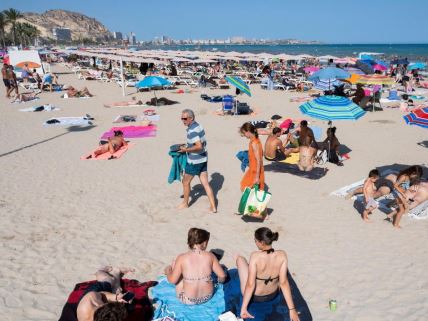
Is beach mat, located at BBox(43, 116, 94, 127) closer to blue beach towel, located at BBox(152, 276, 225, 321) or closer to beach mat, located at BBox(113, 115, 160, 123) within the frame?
beach mat, located at BBox(113, 115, 160, 123)

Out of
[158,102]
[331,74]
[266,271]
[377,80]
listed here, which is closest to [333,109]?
[266,271]

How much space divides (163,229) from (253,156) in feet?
5.82

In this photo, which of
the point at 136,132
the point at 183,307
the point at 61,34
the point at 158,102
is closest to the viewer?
the point at 183,307

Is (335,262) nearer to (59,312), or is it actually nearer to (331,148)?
(59,312)

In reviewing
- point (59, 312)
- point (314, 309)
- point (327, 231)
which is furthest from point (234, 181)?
point (59, 312)

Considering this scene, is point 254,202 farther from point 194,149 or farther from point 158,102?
point 158,102

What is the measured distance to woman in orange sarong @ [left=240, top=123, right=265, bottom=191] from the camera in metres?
5.10

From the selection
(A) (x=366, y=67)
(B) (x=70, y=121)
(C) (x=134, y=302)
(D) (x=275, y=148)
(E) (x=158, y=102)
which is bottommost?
(C) (x=134, y=302)

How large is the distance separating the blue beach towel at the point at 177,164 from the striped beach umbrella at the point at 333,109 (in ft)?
10.0

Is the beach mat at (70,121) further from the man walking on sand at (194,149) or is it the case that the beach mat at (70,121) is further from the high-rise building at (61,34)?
the high-rise building at (61,34)

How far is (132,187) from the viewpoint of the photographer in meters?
6.93

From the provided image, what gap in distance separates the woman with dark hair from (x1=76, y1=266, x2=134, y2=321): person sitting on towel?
1.13m

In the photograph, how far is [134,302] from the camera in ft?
11.8

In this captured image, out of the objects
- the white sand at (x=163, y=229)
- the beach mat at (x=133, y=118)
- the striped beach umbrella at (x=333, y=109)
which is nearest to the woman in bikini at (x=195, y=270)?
the white sand at (x=163, y=229)
